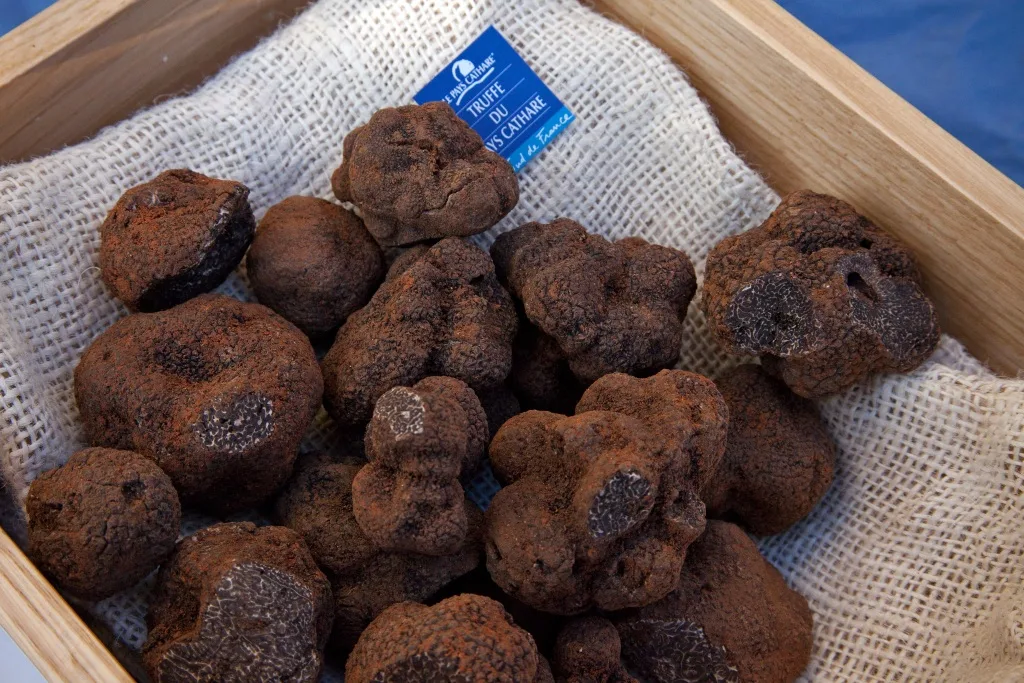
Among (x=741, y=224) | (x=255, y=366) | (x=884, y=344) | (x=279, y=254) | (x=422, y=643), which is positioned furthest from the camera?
(x=741, y=224)

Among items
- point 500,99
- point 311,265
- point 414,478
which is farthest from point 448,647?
point 500,99

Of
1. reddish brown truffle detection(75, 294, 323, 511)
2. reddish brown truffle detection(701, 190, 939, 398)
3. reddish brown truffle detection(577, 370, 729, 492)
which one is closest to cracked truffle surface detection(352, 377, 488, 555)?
reddish brown truffle detection(75, 294, 323, 511)

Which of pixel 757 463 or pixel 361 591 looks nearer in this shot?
pixel 361 591

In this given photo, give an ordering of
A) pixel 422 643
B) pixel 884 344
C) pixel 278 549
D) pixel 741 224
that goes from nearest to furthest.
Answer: pixel 422 643, pixel 278 549, pixel 884 344, pixel 741 224

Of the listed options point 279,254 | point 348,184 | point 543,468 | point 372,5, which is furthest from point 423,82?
point 543,468

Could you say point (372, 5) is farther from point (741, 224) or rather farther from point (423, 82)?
point (741, 224)

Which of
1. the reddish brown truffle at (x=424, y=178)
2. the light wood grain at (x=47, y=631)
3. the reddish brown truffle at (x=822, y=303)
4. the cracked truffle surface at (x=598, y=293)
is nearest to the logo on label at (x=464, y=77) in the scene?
the reddish brown truffle at (x=424, y=178)
